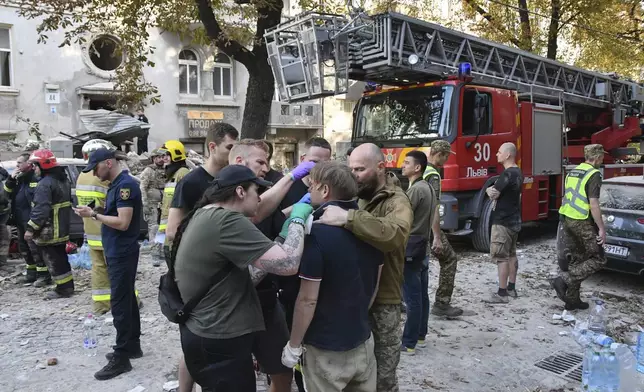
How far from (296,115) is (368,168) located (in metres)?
18.2

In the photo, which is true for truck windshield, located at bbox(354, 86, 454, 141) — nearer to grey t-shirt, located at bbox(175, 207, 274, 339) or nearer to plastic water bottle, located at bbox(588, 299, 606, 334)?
plastic water bottle, located at bbox(588, 299, 606, 334)

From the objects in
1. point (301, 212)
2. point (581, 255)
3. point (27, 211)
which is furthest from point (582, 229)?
point (27, 211)

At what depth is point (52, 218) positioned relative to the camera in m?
6.02

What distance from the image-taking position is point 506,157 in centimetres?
589

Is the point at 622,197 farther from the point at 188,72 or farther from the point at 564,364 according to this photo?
the point at 188,72

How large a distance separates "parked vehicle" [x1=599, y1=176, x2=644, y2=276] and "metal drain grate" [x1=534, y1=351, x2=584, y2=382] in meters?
2.20

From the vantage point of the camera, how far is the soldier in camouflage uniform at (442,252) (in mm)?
5120

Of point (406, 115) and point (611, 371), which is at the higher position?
point (406, 115)

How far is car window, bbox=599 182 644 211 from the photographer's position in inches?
242

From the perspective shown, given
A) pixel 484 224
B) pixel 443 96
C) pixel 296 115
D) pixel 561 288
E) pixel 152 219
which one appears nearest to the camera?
pixel 561 288

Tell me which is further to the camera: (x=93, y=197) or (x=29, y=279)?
(x=29, y=279)

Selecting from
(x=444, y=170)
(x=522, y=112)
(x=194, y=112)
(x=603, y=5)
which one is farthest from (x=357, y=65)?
(x=194, y=112)

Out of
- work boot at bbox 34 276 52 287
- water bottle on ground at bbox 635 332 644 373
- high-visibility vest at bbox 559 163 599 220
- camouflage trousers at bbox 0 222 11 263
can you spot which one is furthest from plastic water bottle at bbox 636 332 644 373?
camouflage trousers at bbox 0 222 11 263

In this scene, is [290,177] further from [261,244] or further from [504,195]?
[504,195]
